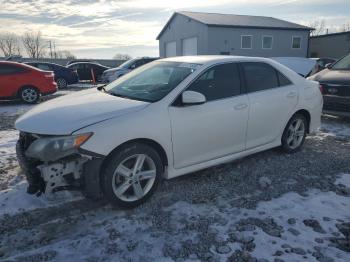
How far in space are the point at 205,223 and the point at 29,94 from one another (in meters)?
→ 9.41

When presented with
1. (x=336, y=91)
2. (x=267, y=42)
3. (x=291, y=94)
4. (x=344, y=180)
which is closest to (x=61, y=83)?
(x=336, y=91)

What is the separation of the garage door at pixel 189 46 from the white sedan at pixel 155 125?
24.9 m

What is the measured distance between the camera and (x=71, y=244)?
9.81 feet

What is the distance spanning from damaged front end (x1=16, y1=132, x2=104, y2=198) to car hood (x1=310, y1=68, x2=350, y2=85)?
618cm

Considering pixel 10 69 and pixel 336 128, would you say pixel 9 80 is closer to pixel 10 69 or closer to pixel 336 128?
pixel 10 69

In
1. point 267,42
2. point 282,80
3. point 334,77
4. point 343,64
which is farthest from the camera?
point 267,42

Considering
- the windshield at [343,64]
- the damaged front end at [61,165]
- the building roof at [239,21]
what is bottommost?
the damaged front end at [61,165]

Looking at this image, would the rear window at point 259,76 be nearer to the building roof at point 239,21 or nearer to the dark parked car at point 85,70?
the dark parked car at point 85,70

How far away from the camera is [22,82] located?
10688 millimetres

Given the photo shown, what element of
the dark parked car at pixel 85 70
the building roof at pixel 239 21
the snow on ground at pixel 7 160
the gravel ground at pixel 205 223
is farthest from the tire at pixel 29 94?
the building roof at pixel 239 21

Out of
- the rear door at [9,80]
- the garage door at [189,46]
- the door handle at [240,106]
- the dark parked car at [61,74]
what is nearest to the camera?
the door handle at [240,106]

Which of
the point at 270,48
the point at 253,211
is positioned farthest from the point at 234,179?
the point at 270,48

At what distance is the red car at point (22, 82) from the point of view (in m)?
10.5

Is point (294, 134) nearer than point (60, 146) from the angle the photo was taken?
No
